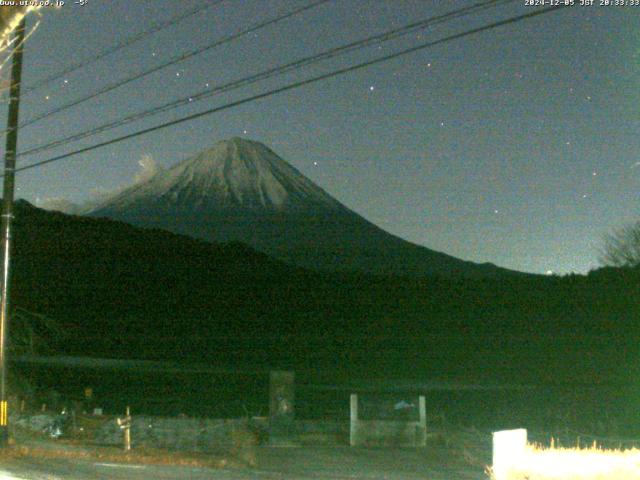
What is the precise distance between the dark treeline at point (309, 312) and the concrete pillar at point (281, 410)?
107 ft

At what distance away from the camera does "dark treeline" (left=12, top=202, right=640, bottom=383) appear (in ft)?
233

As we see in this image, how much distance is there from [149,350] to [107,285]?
25.5m

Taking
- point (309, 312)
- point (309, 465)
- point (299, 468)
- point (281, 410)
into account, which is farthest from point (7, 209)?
point (309, 312)

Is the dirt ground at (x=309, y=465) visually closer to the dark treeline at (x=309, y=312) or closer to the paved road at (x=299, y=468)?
the paved road at (x=299, y=468)

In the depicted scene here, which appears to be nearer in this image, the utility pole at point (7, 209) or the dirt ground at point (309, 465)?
the dirt ground at point (309, 465)

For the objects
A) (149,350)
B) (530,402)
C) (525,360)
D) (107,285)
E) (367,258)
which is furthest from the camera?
(367,258)

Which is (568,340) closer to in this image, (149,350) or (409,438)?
(149,350)

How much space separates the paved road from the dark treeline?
3718 centimetres

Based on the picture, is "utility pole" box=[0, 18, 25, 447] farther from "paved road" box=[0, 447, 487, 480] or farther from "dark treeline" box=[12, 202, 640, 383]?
"dark treeline" box=[12, 202, 640, 383]

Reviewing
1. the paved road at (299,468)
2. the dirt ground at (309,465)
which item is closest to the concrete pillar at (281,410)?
the dirt ground at (309,465)

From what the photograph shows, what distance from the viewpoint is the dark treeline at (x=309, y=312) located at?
70938mm

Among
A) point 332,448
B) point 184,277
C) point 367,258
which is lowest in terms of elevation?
point 332,448

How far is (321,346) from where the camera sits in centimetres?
8769

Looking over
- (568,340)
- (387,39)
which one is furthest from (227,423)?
(568,340)
